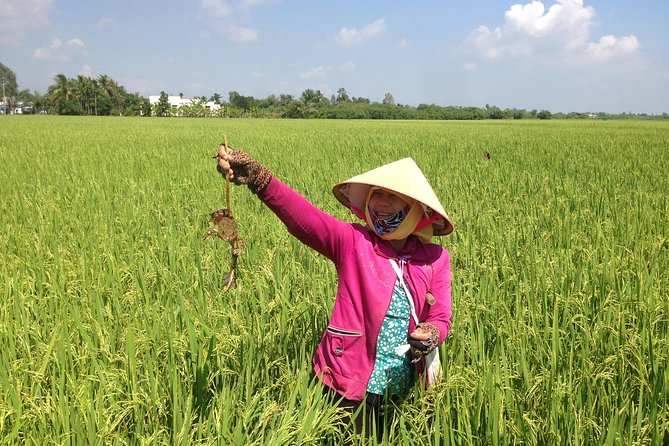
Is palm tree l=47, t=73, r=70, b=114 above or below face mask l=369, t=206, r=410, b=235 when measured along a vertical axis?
above

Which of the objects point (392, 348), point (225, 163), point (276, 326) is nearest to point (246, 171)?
point (225, 163)

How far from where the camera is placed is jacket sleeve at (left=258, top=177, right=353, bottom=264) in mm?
1514

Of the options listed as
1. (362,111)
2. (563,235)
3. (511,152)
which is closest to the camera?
(563,235)

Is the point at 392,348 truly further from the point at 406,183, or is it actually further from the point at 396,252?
the point at 406,183

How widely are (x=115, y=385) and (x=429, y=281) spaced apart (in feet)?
3.28

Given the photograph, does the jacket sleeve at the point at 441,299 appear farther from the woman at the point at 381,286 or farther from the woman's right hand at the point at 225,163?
the woman's right hand at the point at 225,163

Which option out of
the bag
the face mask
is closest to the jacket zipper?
the bag

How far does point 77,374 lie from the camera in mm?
1854

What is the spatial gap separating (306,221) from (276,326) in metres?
0.77

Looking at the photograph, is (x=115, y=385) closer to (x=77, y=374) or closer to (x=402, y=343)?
(x=77, y=374)

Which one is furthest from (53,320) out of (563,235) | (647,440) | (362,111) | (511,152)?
(362,111)

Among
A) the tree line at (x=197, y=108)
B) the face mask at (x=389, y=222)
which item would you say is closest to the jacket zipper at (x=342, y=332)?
the face mask at (x=389, y=222)

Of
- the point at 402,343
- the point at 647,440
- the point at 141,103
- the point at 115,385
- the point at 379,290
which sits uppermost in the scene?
the point at 141,103

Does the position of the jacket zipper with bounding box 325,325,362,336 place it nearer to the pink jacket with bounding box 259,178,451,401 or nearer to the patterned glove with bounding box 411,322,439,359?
the pink jacket with bounding box 259,178,451,401
